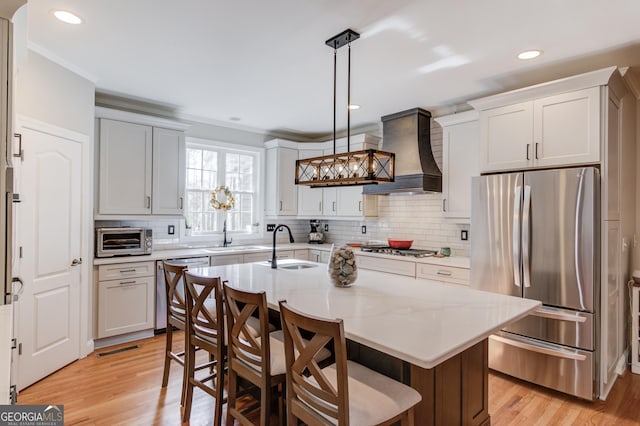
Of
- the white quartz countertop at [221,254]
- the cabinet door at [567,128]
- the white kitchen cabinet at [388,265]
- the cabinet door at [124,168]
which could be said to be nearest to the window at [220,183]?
the white quartz countertop at [221,254]

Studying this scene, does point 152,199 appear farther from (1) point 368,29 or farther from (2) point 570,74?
(2) point 570,74

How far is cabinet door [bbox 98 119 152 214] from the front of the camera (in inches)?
148

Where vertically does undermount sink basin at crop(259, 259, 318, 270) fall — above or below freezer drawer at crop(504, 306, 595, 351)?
above

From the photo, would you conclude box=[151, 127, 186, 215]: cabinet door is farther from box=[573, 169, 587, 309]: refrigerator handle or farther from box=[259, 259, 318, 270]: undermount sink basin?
box=[573, 169, 587, 309]: refrigerator handle

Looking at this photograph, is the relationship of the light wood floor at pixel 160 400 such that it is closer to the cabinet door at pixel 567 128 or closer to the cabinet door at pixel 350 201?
the cabinet door at pixel 567 128

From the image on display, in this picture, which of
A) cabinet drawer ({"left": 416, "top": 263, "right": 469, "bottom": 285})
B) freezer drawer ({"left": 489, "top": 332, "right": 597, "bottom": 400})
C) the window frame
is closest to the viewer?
freezer drawer ({"left": 489, "top": 332, "right": 597, "bottom": 400})

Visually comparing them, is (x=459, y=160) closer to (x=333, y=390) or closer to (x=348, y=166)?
(x=348, y=166)

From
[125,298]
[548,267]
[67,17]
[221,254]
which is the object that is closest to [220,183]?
[221,254]

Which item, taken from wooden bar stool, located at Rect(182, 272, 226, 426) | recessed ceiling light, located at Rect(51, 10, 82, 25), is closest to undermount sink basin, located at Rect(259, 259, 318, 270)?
wooden bar stool, located at Rect(182, 272, 226, 426)

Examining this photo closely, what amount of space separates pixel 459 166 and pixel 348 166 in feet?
6.37

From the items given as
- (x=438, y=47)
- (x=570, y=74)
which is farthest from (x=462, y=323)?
(x=570, y=74)

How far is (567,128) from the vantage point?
→ 2848 mm

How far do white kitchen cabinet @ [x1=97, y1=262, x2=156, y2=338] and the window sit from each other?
1.13 metres

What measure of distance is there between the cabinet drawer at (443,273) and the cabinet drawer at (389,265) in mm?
105
